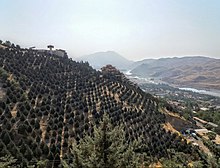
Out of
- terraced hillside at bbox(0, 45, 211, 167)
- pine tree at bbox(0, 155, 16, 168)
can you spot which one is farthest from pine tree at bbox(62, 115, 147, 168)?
terraced hillside at bbox(0, 45, 211, 167)

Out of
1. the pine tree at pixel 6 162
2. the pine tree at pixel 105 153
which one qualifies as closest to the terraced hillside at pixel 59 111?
the pine tree at pixel 6 162

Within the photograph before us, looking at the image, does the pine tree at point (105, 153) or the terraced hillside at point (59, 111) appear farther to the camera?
the terraced hillside at point (59, 111)

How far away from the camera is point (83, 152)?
8094mm

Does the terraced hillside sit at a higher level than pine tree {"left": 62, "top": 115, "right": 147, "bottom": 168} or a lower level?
lower

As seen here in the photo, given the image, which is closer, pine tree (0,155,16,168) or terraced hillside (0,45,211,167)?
pine tree (0,155,16,168)

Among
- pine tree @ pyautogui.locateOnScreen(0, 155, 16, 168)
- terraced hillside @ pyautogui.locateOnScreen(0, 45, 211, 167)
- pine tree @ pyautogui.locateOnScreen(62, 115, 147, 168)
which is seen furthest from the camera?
terraced hillside @ pyautogui.locateOnScreen(0, 45, 211, 167)

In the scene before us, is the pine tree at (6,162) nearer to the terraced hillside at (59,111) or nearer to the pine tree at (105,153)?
the terraced hillside at (59,111)

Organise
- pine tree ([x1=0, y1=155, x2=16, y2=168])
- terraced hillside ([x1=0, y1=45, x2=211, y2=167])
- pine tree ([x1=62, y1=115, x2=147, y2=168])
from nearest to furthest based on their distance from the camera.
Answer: pine tree ([x1=62, y1=115, x2=147, y2=168])
pine tree ([x1=0, y1=155, x2=16, y2=168])
terraced hillside ([x1=0, y1=45, x2=211, y2=167])

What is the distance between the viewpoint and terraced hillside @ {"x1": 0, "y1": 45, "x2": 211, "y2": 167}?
77.7 ft

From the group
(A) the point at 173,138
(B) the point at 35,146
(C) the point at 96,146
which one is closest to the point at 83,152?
(C) the point at 96,146

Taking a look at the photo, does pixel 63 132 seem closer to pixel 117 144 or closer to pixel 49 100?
pixel 49 100

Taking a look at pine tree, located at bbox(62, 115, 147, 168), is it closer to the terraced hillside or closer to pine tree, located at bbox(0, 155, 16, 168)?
pine tree, located at bbox(0, 155, 16, 168)

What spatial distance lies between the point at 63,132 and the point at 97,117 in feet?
20.6

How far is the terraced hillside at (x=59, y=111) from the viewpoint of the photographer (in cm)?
2367
